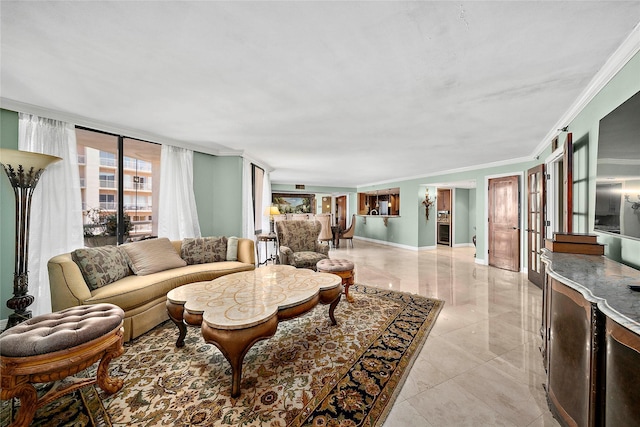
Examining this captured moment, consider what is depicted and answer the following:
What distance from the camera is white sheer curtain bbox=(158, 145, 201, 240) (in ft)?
13.1

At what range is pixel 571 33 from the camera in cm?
152

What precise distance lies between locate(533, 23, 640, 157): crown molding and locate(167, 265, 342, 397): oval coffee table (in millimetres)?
2711

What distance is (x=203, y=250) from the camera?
3.50 m

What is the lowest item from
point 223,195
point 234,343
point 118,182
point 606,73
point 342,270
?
point 234,343

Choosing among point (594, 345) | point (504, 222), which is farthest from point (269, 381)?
point (504, 222)

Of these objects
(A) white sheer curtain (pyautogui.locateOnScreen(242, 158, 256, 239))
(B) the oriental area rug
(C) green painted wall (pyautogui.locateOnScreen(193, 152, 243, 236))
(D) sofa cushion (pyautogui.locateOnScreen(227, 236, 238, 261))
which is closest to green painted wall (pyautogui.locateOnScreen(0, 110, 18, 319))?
(B) the oriental area rug

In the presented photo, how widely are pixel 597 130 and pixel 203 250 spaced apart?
14.6 feet

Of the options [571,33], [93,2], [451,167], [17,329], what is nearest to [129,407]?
[17,329]

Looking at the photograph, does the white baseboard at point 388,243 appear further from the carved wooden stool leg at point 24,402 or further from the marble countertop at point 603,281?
the carved wooden stool leg at point 24,402

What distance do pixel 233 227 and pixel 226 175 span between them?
1.02 meters

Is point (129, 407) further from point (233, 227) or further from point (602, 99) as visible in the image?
point (602, 99)

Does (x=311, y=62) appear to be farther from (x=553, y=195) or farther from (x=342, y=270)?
(x=553, y=195)

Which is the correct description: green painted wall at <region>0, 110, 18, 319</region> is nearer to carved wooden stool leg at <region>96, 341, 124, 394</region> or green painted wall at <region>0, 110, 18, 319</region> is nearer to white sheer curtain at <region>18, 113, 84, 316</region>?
white sheer curtain at <region>18, 113, 84, 316</region>

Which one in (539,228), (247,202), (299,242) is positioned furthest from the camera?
(247,202)
